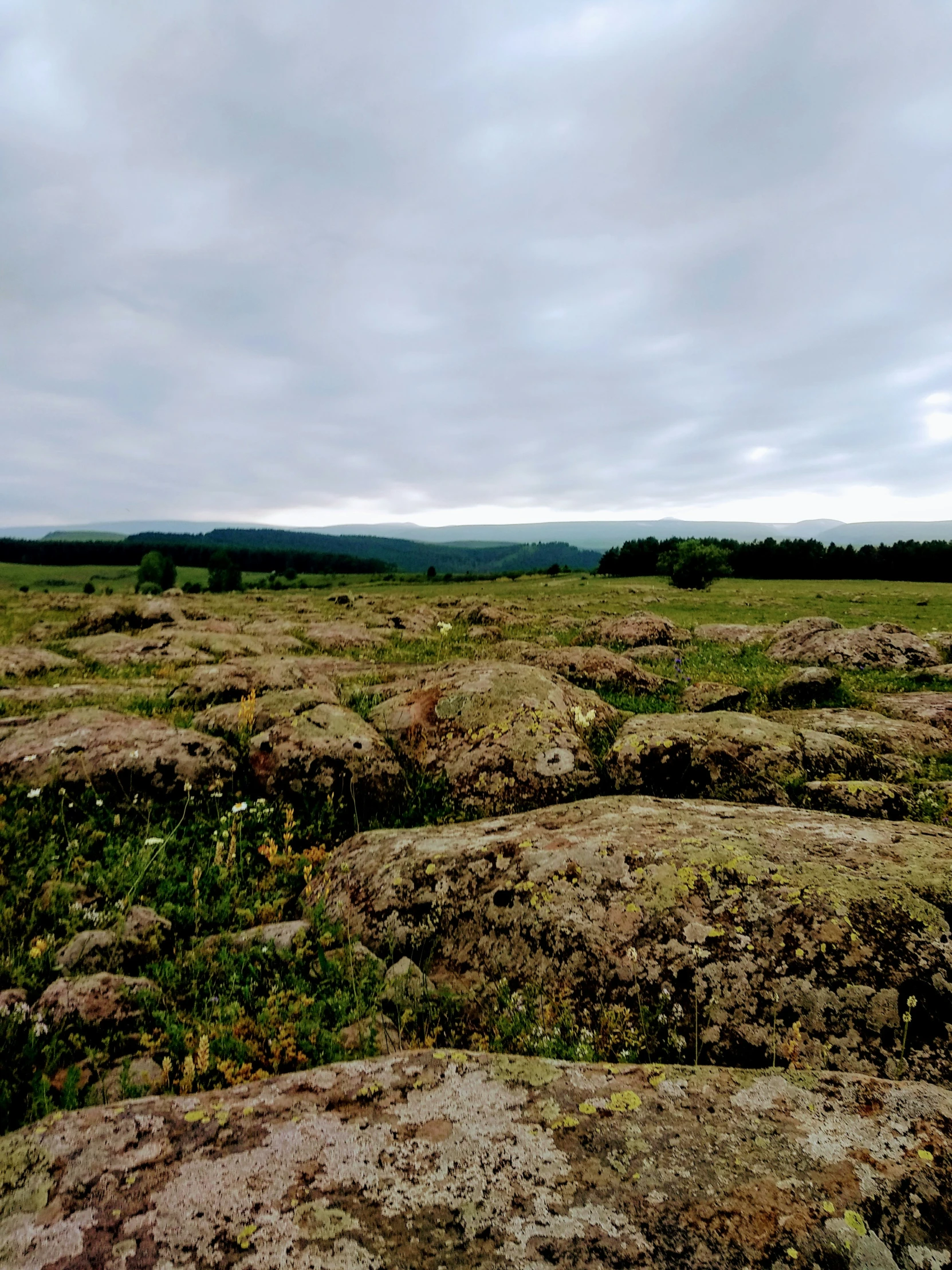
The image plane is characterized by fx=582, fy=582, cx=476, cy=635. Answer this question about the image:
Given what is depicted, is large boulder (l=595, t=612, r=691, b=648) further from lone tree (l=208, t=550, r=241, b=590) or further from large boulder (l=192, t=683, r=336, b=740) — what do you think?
lone tree (l=208, t=550, r=241, b=590)

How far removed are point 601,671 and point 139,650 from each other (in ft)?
53.2

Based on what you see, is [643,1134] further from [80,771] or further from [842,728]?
[842,728]

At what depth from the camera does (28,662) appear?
1806 cm

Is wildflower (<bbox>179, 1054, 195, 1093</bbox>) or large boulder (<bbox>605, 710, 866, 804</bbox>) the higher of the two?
large boulder (<bbox>605, 710, 866, 804</bbox>)

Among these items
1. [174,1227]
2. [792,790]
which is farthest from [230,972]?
[792,790]

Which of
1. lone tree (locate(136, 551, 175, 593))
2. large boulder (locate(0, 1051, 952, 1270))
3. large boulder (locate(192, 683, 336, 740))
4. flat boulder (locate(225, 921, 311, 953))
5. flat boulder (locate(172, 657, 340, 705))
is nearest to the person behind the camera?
large boulder (locate(0, 1051, 952, 1270))

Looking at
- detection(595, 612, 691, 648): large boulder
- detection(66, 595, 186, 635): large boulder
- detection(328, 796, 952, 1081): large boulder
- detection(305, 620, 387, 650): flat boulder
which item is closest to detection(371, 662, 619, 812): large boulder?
detection(328, 796, 952, 1081): large boulder

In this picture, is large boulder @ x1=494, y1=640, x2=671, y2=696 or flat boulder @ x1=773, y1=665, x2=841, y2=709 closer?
flat boulder @ x1=773, y1=665, x2=841, y2=709

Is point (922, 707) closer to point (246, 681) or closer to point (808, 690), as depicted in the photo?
point (808, 690)

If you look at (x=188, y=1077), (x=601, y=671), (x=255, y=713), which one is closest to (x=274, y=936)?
(x=188, y=1077)

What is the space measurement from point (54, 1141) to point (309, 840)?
552cm

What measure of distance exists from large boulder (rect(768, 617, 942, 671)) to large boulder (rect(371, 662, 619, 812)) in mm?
12183

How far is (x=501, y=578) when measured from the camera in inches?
4624

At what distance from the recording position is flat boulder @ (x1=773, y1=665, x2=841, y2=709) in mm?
15195
